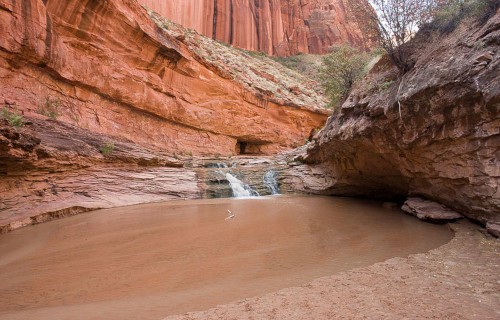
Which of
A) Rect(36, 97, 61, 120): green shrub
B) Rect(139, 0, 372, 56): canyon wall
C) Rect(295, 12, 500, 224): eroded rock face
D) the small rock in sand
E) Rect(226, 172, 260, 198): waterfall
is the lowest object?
the small rock in sand

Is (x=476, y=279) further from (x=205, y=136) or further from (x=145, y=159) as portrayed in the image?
(x=205, y=136)

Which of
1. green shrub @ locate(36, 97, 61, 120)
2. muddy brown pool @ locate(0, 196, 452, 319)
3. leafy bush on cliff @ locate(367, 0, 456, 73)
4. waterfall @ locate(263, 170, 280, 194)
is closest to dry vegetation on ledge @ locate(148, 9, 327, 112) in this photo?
green shrub @ locate(36, 97, 61, 120)

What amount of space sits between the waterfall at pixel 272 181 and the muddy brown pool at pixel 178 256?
4.96m

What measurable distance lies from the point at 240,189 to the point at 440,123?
7.78 m

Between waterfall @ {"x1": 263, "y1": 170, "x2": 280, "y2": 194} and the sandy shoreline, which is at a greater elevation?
waterfall @ {"x1": 263, "y1": 170, "x2": 280, "y2": 194}

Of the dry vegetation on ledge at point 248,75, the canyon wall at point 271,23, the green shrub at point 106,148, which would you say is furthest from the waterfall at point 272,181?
the canyon wall at point 271,23

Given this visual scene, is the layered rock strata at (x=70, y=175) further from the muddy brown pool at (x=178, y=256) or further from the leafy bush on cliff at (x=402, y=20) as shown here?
the leafy bush on cliff at (x=402, y=20)

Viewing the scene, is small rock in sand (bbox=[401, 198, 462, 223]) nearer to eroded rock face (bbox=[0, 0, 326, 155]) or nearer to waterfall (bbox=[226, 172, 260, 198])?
waterfall (bbox=[226, 172, 260, 198])

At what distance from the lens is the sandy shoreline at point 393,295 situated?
7.07 ft

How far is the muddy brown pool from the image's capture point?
2611 mm

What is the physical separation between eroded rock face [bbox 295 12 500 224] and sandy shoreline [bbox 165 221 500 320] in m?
2.00

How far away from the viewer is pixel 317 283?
9.09 ft

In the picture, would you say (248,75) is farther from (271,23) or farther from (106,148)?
(271,23)

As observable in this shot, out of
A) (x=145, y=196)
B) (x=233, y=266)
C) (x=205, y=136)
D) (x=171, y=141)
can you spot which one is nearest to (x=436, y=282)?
(x=233, y=266)
